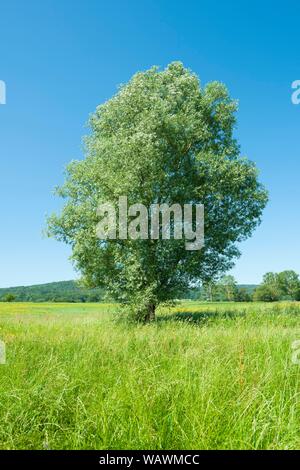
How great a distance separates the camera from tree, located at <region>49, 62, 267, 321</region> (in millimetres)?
23672

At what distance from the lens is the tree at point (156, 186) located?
23.7 meters

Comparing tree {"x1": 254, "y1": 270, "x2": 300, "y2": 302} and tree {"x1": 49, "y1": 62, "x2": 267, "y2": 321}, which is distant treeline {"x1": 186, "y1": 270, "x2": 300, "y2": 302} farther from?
tree {"x1": 49, "y1": 62, "x2": 267, "y2": 321}

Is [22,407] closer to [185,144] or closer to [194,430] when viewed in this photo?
[194,430]

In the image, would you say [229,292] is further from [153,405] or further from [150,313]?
[153,405]

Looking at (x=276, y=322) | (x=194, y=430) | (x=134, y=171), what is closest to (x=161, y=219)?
(x=134, y=171)

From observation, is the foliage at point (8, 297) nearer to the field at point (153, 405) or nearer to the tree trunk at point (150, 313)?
the tree trunk at point (150, 313)

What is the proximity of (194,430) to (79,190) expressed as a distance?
22.9 metres

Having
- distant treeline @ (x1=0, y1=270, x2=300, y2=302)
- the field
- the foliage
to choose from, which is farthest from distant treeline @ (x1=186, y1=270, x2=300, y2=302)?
the field

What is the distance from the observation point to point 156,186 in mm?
24641

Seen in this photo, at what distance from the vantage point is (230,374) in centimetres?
687

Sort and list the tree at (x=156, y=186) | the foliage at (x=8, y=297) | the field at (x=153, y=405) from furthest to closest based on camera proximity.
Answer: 1. the foliage at (x=8, y=297)
2. the tree at (x=156, y=186)
3. the field at (x=153, y=405)

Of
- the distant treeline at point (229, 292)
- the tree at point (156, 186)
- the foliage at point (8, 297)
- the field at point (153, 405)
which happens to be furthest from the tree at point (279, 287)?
the field at point (153, 405)
